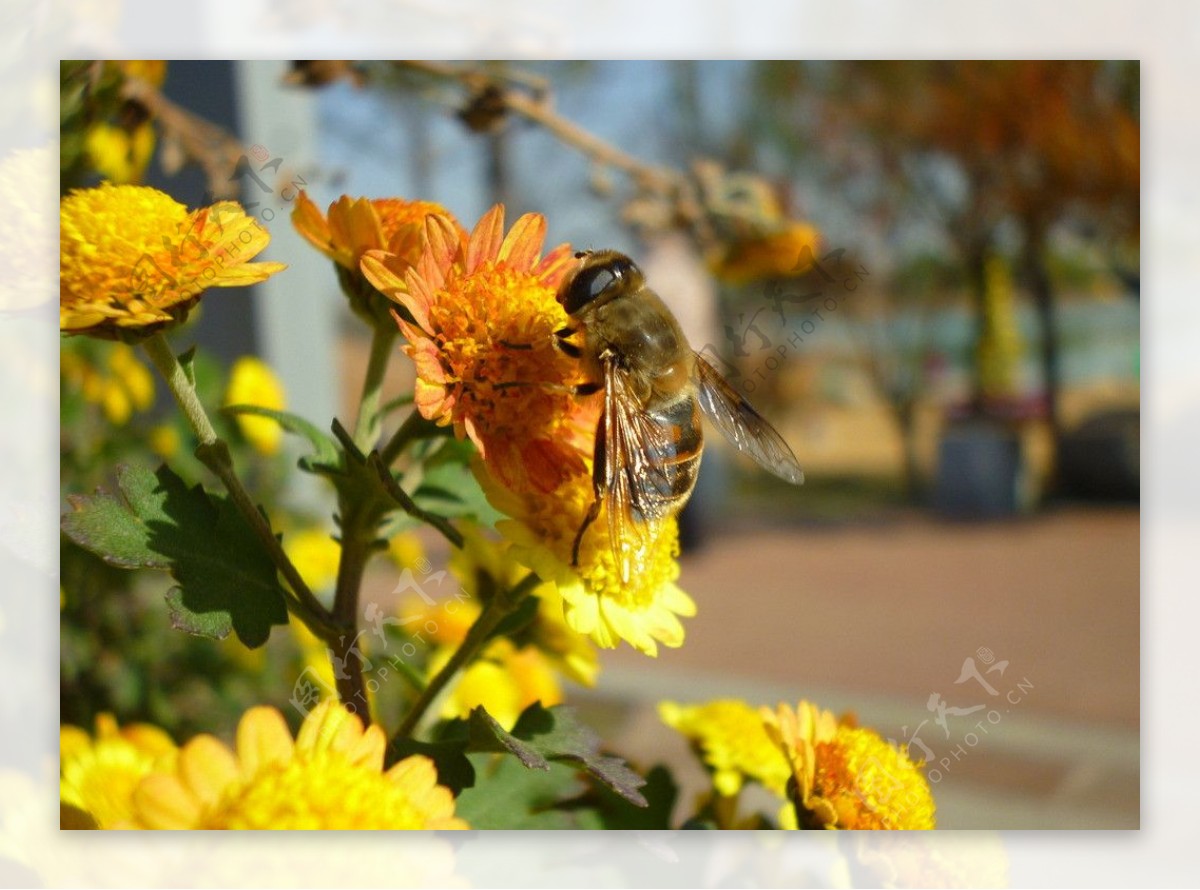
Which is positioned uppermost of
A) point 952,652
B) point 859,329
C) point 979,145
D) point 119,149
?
point 979,145

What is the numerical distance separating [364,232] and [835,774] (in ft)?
1.04

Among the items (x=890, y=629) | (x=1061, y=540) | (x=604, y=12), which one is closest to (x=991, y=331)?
(x=1061, y=540)

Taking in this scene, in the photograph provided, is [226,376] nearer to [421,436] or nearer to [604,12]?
[604,12]

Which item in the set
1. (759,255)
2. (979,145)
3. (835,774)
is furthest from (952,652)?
(835,774)

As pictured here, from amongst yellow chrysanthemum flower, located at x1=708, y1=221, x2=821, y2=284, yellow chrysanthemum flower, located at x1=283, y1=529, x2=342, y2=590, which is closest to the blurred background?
yellow chrysanthemum flower, located at x1=708, y1=221, x2=821, y2=284

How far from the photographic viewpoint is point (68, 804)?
1.84 feet

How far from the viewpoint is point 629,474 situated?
17.9 inches

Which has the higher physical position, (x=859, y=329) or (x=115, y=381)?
(x=859, y=329)

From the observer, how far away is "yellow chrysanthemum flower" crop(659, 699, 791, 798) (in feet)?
1.82

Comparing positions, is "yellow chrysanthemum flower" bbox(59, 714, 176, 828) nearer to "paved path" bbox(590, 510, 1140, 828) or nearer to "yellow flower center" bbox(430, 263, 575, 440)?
"yellow flower center" bbox(430, 263, 575, 440)

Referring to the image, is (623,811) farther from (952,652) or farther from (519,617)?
(952,652)

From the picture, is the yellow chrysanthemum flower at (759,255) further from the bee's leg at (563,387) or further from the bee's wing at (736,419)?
the bee's leg at (563,387)

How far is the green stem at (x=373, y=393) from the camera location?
0.46 metres

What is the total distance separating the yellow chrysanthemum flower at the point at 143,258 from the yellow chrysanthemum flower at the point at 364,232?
0.07ft
